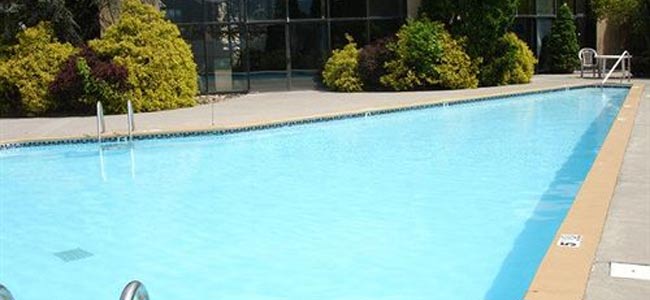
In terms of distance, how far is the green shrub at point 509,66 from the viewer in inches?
826

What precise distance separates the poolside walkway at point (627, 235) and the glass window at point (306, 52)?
14335 mm

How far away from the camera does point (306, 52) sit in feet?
72.6

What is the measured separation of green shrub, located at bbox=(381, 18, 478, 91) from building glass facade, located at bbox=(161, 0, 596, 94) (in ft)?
6.32

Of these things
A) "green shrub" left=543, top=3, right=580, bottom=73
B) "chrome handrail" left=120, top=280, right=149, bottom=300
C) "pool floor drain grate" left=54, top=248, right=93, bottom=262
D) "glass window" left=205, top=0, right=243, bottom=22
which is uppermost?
"glass window" left=205, top=0, right=243, bottom=22

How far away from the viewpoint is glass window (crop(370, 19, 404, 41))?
22562 mm

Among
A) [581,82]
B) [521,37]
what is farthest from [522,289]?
[521,37]

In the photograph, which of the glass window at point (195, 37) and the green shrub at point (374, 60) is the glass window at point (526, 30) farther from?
the glass window at point (195, 37)

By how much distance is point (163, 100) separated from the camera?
696 inches

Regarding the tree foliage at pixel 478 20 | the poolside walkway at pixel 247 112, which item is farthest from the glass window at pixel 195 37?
the tree foliage at pixel 478 20

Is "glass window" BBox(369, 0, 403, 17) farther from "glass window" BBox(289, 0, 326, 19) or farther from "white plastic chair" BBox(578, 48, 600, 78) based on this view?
"white plastic chair" BBox(578, 48, 600, 78)

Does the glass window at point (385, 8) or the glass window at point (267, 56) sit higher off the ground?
the glass window at point (385, 8)

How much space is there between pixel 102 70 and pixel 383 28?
9243 mm

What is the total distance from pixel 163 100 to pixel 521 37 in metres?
13.2

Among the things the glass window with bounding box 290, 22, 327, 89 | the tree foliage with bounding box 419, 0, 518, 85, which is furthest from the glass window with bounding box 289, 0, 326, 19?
the tree foliage with bounding box 419, 0, 518, 85
